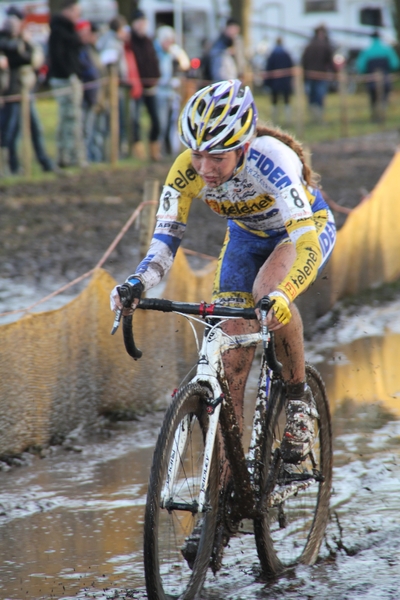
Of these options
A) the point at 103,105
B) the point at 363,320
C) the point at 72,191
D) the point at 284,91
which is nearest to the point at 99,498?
the point at 363,320

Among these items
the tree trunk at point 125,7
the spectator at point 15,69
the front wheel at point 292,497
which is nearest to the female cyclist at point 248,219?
the front wheel at point 292,497

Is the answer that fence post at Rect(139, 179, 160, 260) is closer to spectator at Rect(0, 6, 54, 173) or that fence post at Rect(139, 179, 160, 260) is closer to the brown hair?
the brown hair

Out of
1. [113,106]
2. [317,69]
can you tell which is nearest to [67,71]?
[113,106]

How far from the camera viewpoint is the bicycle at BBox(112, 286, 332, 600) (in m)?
3.78

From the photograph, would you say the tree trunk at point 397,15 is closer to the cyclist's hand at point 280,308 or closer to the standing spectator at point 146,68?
the standing spectator at point 146,68

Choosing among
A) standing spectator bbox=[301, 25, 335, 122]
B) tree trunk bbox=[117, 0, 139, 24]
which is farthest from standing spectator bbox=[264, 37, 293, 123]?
tree trunk bbox=[117, 0, 139, 24]

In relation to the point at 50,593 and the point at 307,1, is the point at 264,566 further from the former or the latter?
the point at 307,1

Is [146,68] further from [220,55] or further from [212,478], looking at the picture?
[212,478]

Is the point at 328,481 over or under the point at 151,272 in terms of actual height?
under

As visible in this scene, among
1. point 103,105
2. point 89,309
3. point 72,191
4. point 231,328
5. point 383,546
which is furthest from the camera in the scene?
point 103,105

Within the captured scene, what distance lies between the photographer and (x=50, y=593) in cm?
421

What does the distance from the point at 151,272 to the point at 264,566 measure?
57.7 inches

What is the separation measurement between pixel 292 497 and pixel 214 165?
70.5 inches

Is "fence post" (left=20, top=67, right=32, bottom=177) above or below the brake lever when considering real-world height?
above
